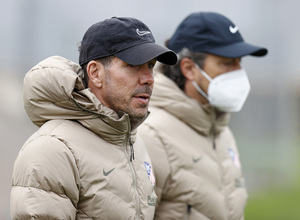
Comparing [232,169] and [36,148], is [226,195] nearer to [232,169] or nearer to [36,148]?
[232,169]

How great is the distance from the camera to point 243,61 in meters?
12.2

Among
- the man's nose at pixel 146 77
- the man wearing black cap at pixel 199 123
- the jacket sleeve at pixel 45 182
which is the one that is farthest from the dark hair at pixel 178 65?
the jacket sleeve at pixel 45 182

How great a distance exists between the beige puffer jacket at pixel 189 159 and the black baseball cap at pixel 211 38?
30 centimetres

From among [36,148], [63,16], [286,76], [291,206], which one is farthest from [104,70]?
[286,76]

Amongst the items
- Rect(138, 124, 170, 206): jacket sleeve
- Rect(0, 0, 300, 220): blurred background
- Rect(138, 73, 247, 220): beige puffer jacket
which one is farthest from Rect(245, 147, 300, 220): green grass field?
Rect(138, 124, 170, 206): jacket sleeve

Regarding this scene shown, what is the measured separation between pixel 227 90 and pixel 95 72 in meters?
1.31

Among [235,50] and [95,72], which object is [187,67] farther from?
[95,72]

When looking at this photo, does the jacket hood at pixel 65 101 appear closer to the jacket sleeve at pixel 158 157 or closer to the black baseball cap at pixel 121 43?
the black baseball cap at pixel 121 43

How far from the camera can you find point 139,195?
10.8ft

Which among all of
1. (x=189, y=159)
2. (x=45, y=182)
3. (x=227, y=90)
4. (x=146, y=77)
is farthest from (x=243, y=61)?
(x=45, y=182)

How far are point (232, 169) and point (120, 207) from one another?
4.79 ft

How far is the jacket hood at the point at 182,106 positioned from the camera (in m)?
4.31

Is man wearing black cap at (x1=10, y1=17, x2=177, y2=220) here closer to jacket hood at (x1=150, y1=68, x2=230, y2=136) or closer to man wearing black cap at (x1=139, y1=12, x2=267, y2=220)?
man wearing black cap at (x1=139, y1=12, x2=267, y2=220)

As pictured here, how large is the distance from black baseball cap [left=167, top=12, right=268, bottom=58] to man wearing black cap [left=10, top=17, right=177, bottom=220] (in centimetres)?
101
